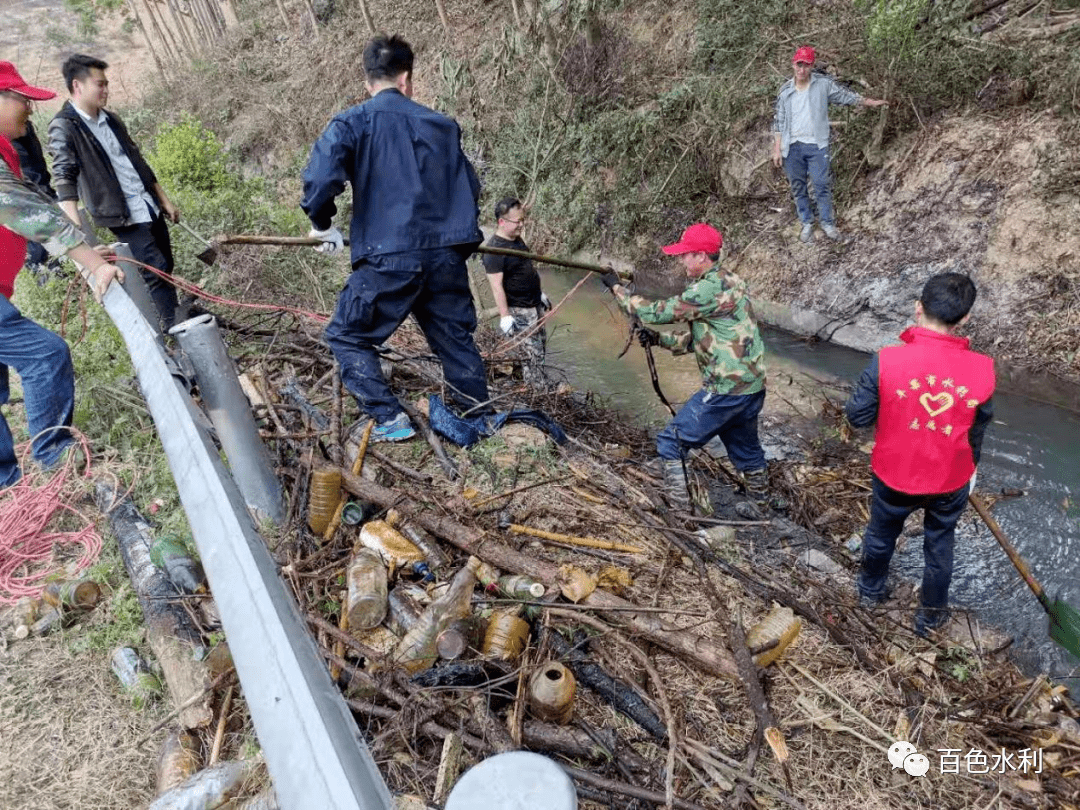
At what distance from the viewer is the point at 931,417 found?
3.18 m

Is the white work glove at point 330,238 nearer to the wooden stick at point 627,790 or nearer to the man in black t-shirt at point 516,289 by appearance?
Result: the man in black t-shirt at point 516,289

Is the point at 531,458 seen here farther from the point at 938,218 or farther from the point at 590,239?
the point at 590,239

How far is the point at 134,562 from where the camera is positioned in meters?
3.16

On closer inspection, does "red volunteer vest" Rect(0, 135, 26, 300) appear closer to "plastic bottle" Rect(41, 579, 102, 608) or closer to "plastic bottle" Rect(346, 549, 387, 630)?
"plastic bottle" Rect(41, 579, 102, 608)

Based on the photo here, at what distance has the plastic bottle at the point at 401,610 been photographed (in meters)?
2.76

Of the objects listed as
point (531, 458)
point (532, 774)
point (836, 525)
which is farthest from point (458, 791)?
point (836, 525)

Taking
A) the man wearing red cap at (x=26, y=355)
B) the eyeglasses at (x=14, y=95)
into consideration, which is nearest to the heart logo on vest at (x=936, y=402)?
the man wearing red cap at (x=26, y=355)

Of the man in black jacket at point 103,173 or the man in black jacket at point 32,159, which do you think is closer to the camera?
the man in black jacket at point 103,173

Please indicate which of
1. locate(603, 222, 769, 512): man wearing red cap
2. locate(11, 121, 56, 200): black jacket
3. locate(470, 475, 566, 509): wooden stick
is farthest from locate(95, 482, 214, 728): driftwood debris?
locate(11, 121, 56, 200): black jacket

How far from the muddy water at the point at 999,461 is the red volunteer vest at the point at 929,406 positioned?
1103 mm

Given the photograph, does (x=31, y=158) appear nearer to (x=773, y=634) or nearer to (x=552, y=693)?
(x=552, y=693)

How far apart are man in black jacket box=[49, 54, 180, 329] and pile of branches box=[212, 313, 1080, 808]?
2630 millimetres

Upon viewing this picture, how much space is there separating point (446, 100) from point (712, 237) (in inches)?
426

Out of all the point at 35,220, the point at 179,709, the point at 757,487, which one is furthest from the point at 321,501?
the point at 757,487
